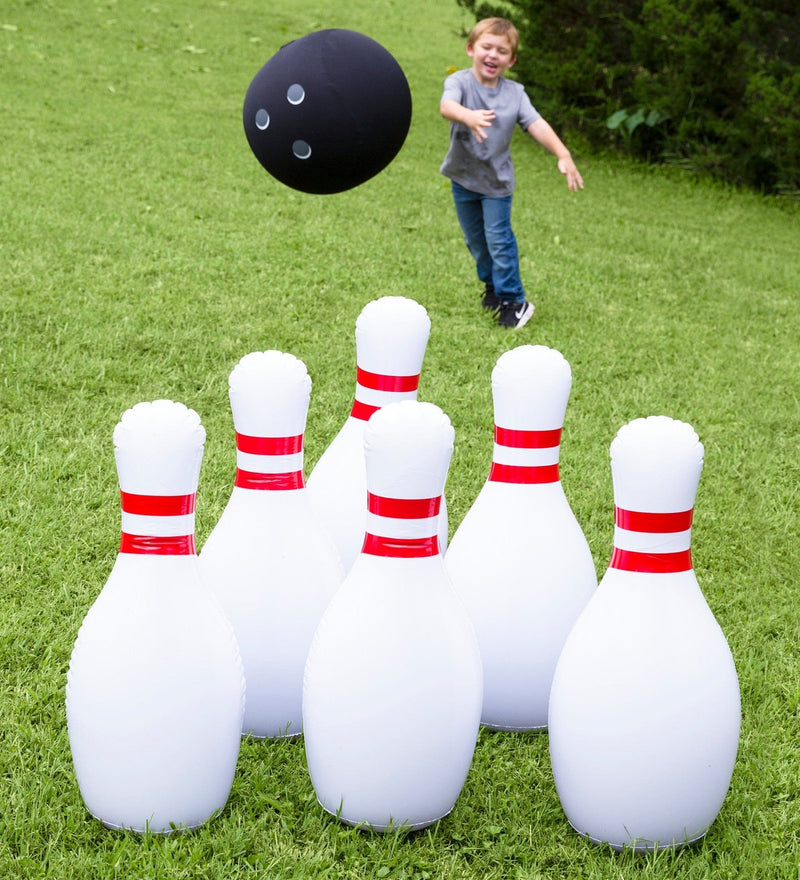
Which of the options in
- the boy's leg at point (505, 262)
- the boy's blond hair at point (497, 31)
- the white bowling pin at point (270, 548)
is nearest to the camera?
the white bowling pin at point (270, 548)

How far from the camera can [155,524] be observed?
1.83m

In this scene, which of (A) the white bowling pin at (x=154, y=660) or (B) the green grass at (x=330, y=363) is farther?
(B) the green grass at (x=330, y=363)

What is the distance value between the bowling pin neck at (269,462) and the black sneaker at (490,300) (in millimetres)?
3081

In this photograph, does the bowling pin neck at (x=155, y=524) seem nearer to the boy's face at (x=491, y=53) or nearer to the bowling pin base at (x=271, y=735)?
the bowling pin base at (x=271, y=735)

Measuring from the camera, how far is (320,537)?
214 cm

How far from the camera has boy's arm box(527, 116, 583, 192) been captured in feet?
14.9

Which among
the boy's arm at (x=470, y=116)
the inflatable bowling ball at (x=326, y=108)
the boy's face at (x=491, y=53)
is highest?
the inflatable bowling ball at (x=326, y=108)

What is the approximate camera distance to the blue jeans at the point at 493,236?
197 inches

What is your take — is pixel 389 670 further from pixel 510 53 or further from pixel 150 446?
pixel 510 53

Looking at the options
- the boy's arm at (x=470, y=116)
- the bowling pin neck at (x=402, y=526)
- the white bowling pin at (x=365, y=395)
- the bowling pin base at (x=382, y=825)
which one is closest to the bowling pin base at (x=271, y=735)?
the bowling pin base at (x=382, y=825)

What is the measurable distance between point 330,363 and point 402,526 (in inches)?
99.6

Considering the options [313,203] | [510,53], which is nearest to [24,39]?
[313,203]

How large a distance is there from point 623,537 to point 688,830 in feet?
1.62

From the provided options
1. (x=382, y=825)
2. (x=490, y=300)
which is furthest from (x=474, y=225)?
(x=382, y=825)
